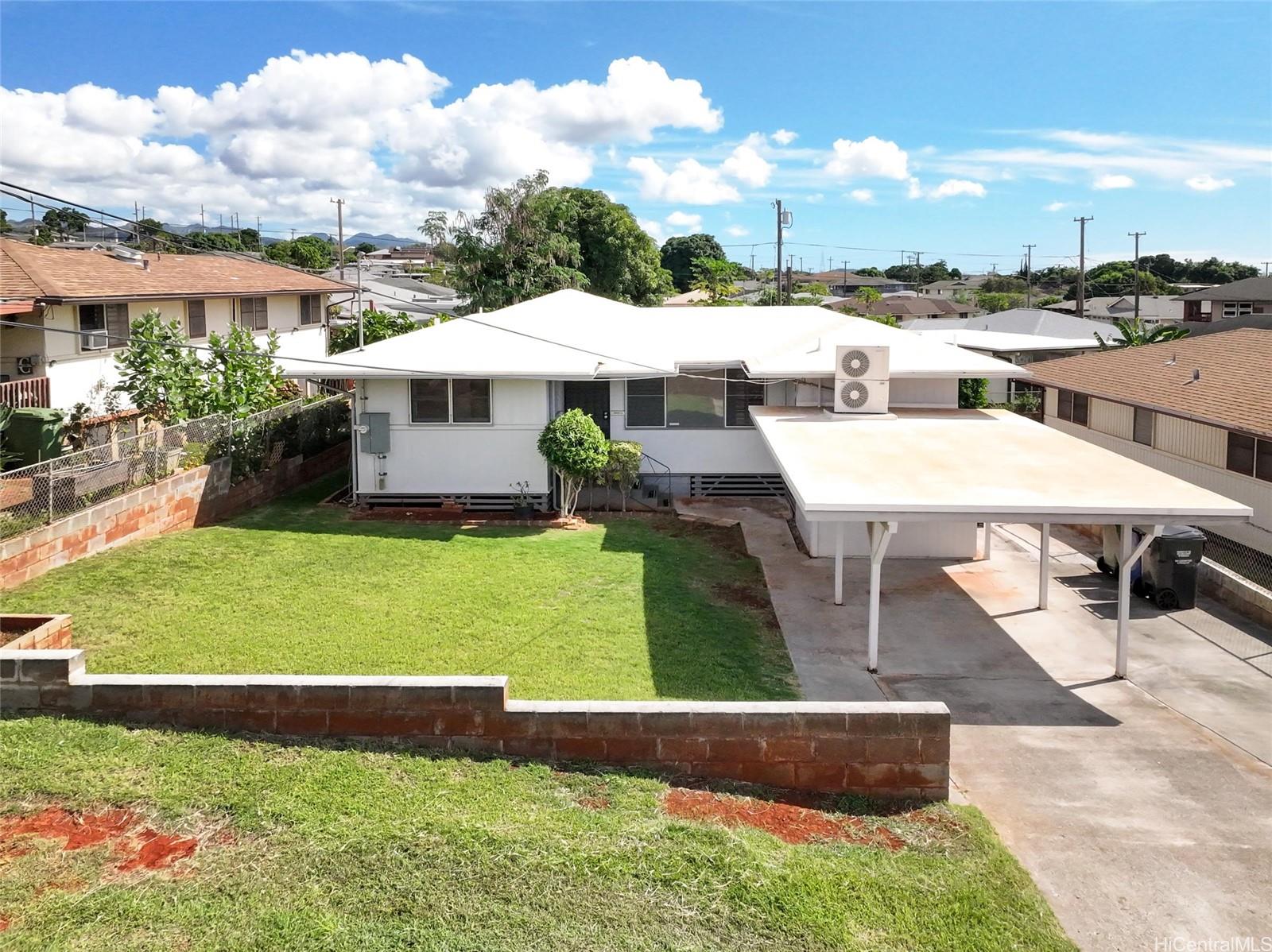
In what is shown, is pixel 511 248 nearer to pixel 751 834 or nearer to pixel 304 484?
pixel 304 484

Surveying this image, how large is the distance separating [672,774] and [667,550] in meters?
7.54

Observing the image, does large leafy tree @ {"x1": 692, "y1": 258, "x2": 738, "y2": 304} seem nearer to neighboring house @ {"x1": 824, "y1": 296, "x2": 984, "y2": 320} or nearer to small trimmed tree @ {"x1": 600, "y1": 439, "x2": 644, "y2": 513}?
neighboring house @ {"x1": 824, "y1": 296, "x2": 984, "y2": 320}

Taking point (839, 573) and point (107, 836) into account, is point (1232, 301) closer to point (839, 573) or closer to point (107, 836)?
point (839, 573)

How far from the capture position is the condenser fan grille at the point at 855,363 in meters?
15.4

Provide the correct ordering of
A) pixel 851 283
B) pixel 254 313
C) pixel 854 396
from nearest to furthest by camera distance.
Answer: pixel 854 396 → pixel 254 313 → pixel 851 283

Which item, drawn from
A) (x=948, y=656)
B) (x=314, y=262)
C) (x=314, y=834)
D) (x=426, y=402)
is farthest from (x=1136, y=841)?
(x=314, y=262)

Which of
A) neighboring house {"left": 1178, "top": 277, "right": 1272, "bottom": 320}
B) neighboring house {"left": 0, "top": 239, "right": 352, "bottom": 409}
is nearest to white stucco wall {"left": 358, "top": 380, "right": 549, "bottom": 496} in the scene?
neighboring house {"left": 0, "top": 239, "right": 352, "bottom": 409}

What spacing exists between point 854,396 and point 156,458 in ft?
35.1

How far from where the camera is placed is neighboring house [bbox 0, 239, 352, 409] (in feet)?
63.5

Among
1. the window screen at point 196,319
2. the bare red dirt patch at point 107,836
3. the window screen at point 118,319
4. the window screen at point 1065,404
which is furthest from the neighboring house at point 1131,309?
the bare red dirt patch at point 107,836

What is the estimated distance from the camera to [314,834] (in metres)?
5.96

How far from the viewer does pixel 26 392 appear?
1895cm

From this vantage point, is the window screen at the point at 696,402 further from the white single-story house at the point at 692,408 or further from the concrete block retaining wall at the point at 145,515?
the concrete block retaining wall at the point at 145,515

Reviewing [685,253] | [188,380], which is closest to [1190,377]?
[188,380]
